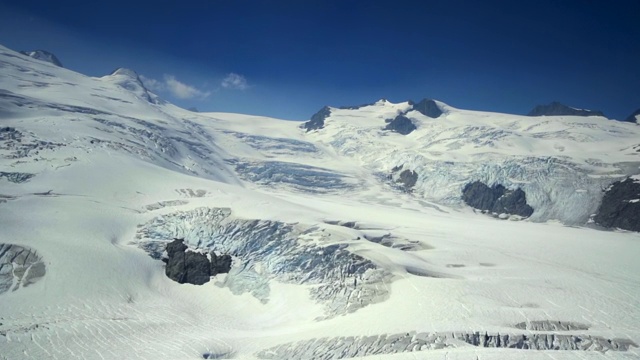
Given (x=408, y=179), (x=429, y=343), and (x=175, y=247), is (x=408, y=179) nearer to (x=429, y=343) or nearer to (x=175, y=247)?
(x=175, y=247)

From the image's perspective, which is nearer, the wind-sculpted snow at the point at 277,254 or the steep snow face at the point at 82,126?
the wind-sculpted snow at the point at 277,254

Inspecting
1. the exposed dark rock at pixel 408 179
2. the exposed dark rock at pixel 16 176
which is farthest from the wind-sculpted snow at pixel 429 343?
the exposed dark rock at pixel 408 179

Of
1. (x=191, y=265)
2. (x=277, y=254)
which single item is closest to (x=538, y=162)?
(x=277, y=254)

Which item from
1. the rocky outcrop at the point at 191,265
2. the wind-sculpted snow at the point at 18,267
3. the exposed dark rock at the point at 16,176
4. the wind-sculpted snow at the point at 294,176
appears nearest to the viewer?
the wind-sculpted snow at the point at 18,267

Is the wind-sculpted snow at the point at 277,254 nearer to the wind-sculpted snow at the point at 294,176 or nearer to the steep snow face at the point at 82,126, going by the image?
the steep snow face at the point at 82,126

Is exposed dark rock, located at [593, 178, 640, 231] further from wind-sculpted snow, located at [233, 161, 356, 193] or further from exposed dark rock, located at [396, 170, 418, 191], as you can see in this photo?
wind-sculpted snow, located at [233, 161, 356, 193]
